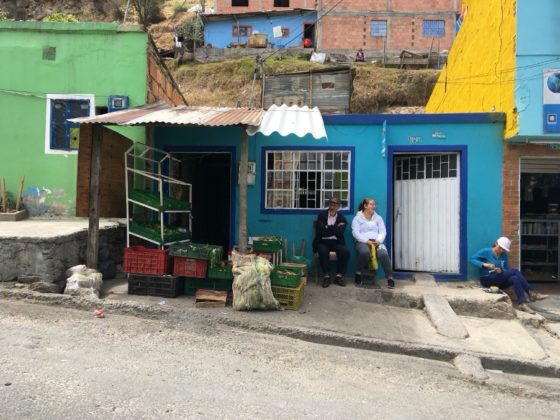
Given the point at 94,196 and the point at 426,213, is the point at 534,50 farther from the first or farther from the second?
the point at 94,196

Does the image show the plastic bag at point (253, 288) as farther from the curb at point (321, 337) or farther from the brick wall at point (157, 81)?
the brick wall at point (157, 81)

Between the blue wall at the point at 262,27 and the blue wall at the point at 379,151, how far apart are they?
2676 cm

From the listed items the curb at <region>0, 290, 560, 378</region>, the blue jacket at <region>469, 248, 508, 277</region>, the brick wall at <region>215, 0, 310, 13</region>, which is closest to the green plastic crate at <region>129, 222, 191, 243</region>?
the curb at <region>0, 290, 560, 378</region>

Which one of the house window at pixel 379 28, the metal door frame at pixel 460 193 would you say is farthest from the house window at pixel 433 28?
the metal door frame at pixel 460 193

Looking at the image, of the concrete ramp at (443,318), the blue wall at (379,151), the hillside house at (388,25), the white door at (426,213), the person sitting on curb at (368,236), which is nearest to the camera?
the concrete ramp at (443,318)

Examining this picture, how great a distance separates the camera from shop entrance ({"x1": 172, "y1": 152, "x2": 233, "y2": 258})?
10250 mm

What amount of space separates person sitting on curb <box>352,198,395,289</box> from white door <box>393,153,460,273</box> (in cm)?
106

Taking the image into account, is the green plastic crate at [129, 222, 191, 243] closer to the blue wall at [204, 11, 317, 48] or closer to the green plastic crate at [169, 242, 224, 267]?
the green plastic crate at [169, 242, 224, 267]

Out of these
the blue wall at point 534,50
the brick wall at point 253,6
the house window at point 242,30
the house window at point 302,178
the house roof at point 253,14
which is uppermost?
the brick wall at point 253,6

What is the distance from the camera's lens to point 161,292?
6523 millimetres

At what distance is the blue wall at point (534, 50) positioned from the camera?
759cm

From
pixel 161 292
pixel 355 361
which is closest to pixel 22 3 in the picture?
pixel 161 292

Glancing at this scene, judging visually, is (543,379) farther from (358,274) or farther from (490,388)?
(358,274)

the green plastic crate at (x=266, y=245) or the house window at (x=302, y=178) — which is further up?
the house window at (x=302, y=178)
